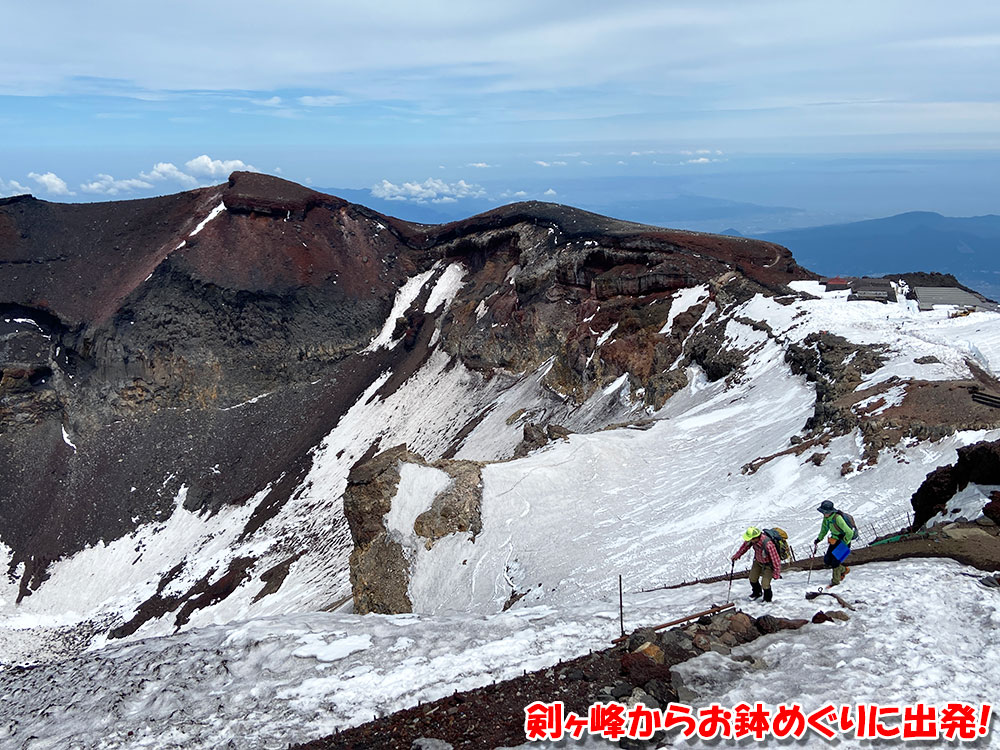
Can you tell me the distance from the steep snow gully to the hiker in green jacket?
312 mm

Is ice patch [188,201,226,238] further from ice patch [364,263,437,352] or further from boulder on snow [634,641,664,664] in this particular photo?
boulder on snow [634,641,664,664]

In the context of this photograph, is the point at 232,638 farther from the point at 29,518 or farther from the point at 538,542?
the point at 29,518

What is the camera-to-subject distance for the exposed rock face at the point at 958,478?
12.5 m

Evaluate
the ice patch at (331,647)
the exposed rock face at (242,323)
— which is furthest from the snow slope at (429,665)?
the exposed rock face at (242,323)

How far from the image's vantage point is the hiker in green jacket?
11.3 metres

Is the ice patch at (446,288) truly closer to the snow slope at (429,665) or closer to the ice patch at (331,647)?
the snow slope at (429,665)

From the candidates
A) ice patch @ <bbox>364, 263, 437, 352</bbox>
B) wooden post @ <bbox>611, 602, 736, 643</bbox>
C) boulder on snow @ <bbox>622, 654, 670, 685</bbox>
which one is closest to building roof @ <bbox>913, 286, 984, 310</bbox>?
wooden post @ <bbox>611, 602, 736, 643</bbox>

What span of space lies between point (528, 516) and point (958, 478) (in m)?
14.3

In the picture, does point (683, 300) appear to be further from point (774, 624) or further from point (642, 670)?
point (642, 670)

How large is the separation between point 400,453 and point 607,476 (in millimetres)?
8524

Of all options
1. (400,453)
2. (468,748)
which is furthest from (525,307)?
(468,748)
